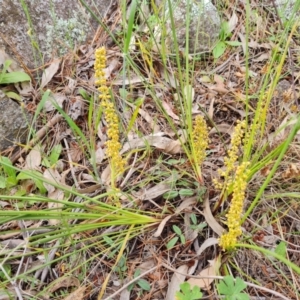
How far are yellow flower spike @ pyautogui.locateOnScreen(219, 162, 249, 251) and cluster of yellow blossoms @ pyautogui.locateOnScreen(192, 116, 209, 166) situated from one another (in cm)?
24

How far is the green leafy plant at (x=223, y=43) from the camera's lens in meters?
1.83

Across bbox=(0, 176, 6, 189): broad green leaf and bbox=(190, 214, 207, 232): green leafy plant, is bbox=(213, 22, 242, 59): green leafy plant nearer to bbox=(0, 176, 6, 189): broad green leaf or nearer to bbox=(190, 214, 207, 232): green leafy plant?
bbox=(190, 214, 207, 232): green leafy plant

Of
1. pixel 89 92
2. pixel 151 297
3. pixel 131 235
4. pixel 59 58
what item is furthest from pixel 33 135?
pixel 151 297

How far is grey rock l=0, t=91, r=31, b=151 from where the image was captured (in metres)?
1.62

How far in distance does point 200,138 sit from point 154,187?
24 centimetres

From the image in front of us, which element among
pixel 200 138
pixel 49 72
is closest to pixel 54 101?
pixel 49 72

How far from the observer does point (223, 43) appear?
186 centimetres

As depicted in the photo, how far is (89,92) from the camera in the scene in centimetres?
172

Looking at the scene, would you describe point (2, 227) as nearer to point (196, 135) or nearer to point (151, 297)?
point (151, 297)

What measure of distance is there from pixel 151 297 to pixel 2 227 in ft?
1.84

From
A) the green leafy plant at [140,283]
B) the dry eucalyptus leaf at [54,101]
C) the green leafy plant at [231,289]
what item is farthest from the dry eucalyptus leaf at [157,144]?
the green leafy plant at [231,289]

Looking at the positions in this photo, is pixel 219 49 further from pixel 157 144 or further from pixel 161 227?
pixel 161 227

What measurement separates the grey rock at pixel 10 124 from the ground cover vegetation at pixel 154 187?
0.13 feet

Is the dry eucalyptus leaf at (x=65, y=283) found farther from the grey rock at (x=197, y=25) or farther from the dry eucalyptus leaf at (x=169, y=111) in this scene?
the grey rock at (x=197, y=25)
